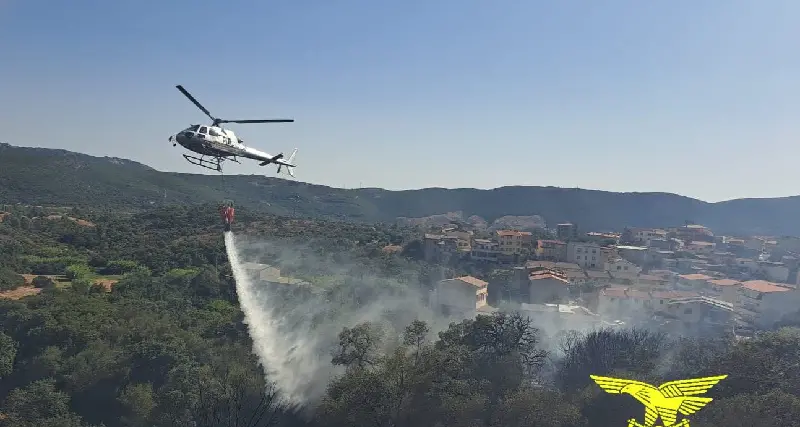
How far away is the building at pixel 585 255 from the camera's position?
63.8m

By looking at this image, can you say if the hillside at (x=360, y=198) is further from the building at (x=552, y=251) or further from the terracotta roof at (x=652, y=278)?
the terracotta roof at (x=652, y=278)

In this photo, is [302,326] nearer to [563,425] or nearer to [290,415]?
[290,415]

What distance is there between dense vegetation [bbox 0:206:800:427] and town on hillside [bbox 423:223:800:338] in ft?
28.8

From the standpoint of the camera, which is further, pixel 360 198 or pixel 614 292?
pixel 360 198

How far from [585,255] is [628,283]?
1072 centimetres

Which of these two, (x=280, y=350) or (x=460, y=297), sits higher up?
(x=460, y=297)

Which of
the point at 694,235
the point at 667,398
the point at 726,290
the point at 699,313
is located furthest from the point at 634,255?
the point at 667,398

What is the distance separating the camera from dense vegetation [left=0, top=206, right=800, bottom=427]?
21.9m

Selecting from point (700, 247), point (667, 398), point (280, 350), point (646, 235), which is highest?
point (646, 235)

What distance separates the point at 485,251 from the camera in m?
66.8

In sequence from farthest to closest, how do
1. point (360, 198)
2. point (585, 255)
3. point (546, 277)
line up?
point (360, 198), point (585, 255), point (546, 277)

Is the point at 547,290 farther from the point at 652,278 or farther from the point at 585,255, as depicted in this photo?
the point at 585,255

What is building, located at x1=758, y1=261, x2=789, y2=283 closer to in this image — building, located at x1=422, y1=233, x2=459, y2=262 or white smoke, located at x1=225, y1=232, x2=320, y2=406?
building, located at x1=422, y1=233, x2=459, y2=262

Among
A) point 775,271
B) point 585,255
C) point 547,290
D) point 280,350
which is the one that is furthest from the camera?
point 585,255
